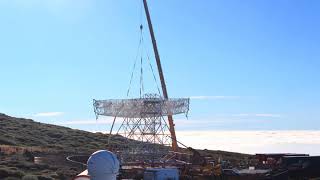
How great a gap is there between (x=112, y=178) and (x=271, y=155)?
41.5 meters

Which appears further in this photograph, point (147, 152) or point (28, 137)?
point (28, 137)

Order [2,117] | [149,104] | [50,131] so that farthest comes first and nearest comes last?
[2,117] < [50,131] < [149,104]

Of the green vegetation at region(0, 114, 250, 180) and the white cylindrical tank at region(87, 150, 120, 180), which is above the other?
the green vegetation at region(0, 114, 250, 180)

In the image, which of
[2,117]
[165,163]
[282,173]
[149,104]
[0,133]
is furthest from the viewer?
[2,117]

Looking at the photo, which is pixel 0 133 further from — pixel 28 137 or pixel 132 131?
pixel 132 131

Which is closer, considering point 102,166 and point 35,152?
point 102,166

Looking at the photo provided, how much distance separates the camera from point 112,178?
28547 millimetres

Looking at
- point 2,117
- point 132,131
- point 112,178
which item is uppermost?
point 2,117

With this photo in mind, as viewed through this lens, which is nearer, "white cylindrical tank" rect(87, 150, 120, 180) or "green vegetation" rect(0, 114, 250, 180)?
"white cylindrical tank" rect(87, 150, 120, 180)

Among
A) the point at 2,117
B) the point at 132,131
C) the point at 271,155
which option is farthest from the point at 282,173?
the point at 2,117

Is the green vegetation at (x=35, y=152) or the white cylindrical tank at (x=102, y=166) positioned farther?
the green vegetation at (x=35, y=152)

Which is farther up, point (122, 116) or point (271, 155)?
point (122, 116)

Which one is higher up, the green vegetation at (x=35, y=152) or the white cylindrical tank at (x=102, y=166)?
the green vegetation at (x=35, y=152)

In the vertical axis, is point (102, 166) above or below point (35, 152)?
below
